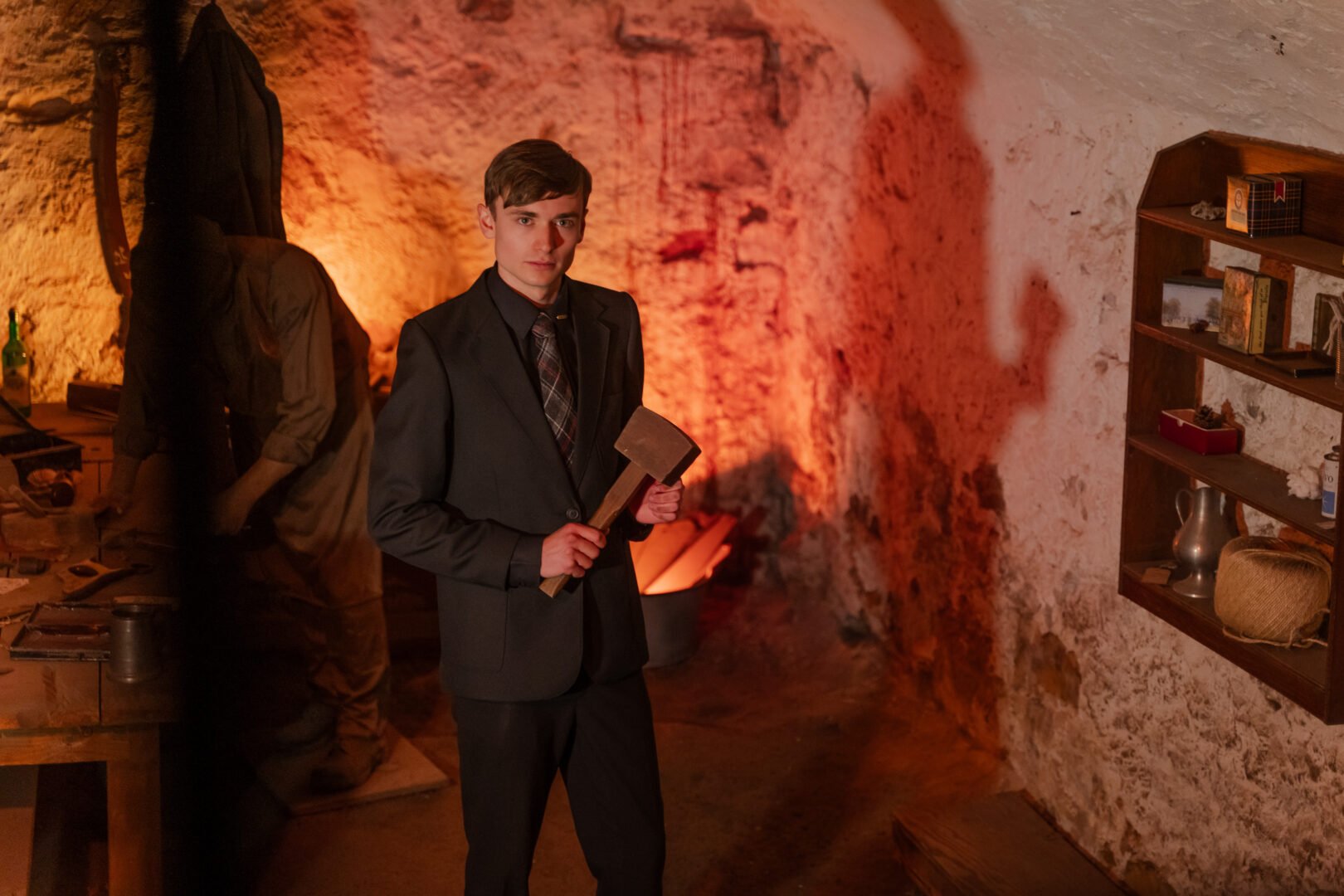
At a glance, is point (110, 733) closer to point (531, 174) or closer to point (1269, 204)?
point (531, 174)

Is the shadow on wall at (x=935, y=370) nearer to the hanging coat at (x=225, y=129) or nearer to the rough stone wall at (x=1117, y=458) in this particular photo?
the rough stone wall at (x=1117, y=458)

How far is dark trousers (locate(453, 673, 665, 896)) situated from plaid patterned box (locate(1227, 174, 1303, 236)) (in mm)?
1471

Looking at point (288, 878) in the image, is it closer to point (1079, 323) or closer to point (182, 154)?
point (182, 154)

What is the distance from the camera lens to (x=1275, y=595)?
283 cm

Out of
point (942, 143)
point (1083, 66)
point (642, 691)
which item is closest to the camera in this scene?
point (642, 691)

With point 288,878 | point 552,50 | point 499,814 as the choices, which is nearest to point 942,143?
point 552,50

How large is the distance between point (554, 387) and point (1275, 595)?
A: 4.67ft

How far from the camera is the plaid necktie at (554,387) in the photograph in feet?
9.05

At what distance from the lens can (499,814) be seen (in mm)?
2785

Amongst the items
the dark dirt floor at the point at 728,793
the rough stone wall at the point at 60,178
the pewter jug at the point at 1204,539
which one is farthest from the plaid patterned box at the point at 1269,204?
the rough stone wall at the point at 60,178

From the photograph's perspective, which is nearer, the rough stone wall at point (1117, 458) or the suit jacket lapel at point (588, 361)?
the suit jacket lapel at point (588, 361)

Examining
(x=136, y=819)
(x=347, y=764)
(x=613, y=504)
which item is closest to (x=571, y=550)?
(x=613, y=504)

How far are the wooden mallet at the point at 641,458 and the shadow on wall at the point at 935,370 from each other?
150 cm

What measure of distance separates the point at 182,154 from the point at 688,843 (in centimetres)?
229
